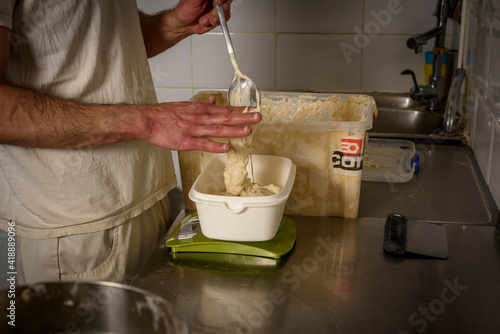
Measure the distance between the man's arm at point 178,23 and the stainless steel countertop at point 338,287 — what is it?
0.57 m

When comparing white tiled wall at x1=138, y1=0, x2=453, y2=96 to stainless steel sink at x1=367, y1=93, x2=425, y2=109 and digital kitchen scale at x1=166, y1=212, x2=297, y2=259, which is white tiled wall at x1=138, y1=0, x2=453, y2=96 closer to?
stainless steel sink at x1=367, y1=93, x2=425, y2=109

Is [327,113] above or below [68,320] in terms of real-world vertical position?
above

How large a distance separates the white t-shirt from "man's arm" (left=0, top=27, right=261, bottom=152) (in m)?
0.08

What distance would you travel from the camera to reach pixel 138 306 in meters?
0.56

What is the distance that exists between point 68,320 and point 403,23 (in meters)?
1.87

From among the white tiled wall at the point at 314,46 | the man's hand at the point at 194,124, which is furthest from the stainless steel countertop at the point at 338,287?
the white tiled wall at the point at 314,46

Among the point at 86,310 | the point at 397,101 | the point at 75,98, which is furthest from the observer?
the point at 397,101

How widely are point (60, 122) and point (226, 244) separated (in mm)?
385

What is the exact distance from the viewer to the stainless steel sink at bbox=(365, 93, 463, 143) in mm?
1987

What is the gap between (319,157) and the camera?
118cm

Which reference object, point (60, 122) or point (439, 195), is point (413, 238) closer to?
point (439, 195)

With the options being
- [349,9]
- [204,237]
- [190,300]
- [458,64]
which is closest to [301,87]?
[349,9]

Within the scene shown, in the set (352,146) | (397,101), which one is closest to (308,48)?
(397,101)

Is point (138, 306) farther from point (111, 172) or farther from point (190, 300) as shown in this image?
point (111, 172)
